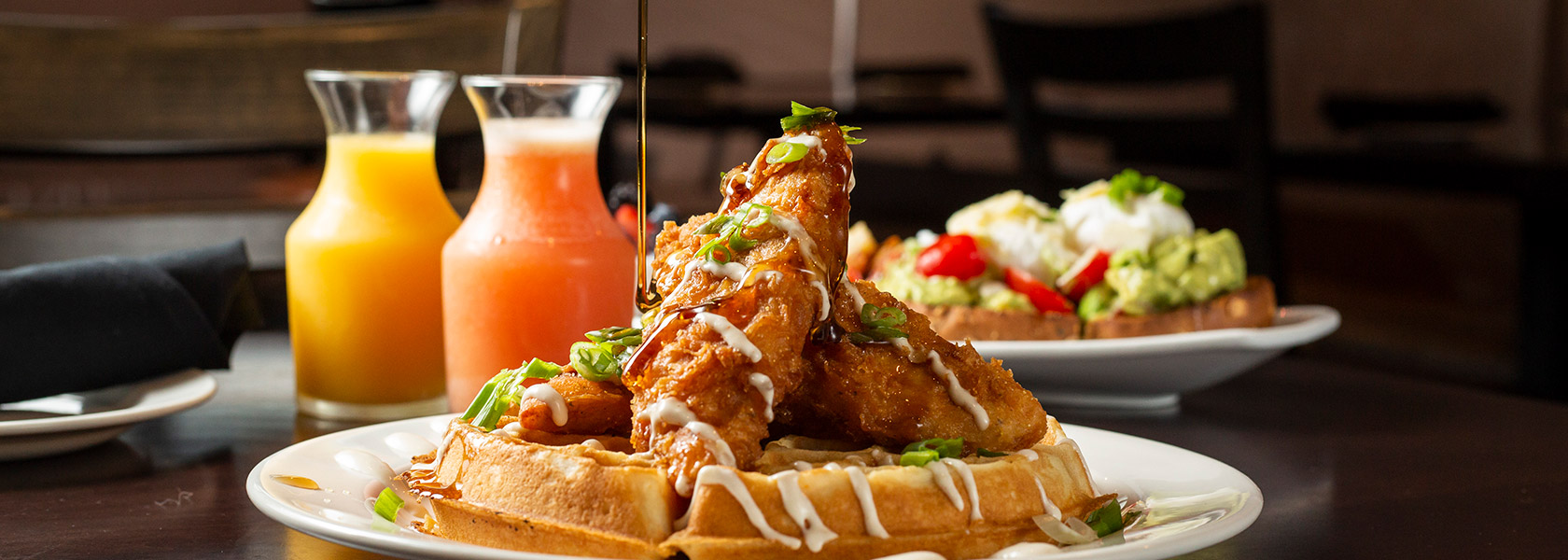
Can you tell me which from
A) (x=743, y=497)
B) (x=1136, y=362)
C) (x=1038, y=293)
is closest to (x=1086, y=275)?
(x=1038, y=293)

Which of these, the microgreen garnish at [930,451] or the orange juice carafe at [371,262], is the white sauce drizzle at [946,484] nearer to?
the microgreen garnish at [930,451]

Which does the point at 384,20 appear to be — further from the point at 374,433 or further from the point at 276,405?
the point at 374,433

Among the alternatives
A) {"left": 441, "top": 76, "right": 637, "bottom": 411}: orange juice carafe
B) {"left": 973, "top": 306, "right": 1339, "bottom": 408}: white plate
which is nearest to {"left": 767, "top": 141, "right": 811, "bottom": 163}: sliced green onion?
{"left": 441, "top": 76, "right": 637, "bottom": 411}: orange juice carafe

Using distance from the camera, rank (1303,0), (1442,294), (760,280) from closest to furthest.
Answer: (760,280)
(1442,294)
(1303,0)

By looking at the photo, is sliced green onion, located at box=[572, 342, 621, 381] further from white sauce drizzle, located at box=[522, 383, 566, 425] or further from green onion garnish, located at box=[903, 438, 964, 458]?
green onion garnish, located at box=[903, 438, 964, 458]

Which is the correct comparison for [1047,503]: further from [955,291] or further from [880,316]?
[955,291]

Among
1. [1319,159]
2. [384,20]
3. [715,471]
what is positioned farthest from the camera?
[1319,159]

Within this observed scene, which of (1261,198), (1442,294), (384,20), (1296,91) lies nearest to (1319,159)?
(1442,294)
